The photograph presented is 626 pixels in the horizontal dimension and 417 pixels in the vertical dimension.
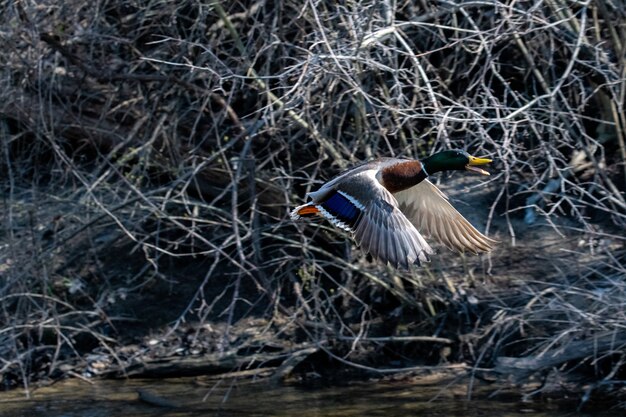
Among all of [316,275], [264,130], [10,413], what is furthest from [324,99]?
[10,413]

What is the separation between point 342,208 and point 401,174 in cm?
42

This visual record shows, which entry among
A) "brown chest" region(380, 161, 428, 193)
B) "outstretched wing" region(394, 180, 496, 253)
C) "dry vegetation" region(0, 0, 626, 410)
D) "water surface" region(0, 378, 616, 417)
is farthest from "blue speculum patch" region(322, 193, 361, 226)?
"water surface" region(0, 378, 616, 417)

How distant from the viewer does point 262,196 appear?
27.8ft

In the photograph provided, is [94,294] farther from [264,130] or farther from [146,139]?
[264,130]

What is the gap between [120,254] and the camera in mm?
9477

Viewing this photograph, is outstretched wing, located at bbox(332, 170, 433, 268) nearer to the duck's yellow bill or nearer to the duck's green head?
the duck's green head

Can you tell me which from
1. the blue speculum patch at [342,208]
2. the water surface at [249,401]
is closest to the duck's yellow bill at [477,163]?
the blue speculum patch at [342,208]

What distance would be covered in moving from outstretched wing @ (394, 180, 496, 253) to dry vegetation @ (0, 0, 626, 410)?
2.65 ft

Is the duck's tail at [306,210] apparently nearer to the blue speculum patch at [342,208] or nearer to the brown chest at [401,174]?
the blue speculum patch at [342,208]

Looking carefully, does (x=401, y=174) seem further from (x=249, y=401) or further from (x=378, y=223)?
(x=249, y=401)

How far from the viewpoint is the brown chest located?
6.09m

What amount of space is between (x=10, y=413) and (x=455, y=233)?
3.36 metres

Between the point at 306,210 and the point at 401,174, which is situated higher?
the point at 401,174

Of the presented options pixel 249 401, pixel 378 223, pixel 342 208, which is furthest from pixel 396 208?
pixel 249 401
